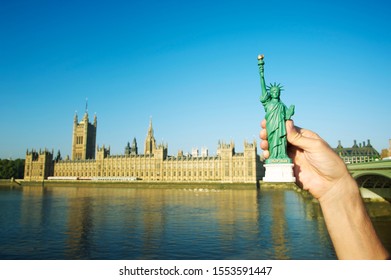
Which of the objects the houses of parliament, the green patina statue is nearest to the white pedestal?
the green patina statue

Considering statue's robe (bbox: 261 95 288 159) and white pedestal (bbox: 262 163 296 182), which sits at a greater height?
statue's robe (bbox: 261 95 288 159)

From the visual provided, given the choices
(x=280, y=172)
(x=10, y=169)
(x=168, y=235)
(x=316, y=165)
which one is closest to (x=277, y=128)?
(x=280, y=172)

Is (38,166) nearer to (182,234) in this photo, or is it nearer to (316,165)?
(182,234)

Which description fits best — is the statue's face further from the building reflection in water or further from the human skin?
the building reflection in water

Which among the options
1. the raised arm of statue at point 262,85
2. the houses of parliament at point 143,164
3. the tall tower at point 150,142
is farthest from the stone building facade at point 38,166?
the raised arm of statue at point 262,85

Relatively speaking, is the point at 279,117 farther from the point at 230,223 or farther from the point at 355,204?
the point at 230,223

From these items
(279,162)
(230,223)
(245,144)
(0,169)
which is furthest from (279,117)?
(0,169)
